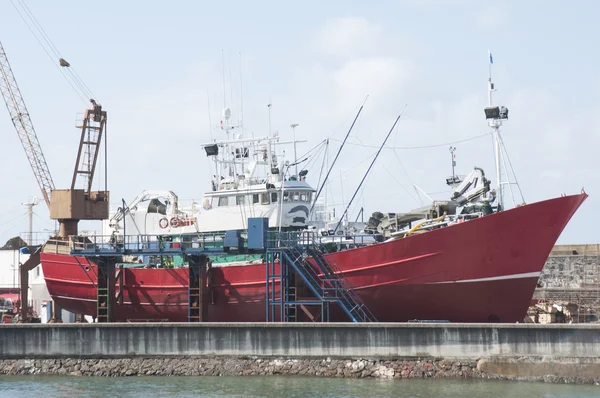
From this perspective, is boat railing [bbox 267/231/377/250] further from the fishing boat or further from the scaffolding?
the scaffolding

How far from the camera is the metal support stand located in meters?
41.1

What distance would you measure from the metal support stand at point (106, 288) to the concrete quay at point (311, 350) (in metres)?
4.79

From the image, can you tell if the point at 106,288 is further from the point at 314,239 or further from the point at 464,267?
the point at 464,267

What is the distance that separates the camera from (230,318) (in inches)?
1620

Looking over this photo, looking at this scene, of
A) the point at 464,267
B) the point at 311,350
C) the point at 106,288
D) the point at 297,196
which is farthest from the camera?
the point at 297,196

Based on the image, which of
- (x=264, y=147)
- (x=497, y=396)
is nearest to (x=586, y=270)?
(x=264, y=147)

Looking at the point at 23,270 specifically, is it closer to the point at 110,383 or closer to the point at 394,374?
the point at 110,383

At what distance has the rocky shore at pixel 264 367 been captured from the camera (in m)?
32.6

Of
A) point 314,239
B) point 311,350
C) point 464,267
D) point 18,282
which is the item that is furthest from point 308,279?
point 18,282

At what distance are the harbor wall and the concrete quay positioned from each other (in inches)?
1.4

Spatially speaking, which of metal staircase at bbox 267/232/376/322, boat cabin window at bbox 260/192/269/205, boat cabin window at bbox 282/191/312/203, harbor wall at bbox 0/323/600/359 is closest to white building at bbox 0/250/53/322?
harbor wall at bbox 0/323/600/359

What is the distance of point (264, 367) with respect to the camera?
113ft

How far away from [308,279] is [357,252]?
2.46 metres

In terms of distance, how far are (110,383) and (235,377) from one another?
4644 millimetres
